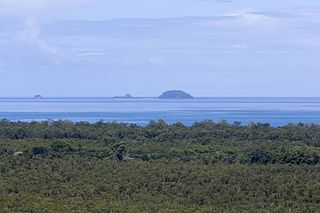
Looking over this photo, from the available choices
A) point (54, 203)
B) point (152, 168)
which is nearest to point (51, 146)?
point (152, 168)

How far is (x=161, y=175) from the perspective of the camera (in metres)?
42.5

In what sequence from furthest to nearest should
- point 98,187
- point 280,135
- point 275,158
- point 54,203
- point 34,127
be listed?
point 34,127
point 280,135
point 275,158
point 98,187
point 54,203

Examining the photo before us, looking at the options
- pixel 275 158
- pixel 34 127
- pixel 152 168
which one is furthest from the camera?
pixel 34 127

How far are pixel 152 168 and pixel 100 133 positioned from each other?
2211 cm

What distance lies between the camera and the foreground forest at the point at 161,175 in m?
35.4

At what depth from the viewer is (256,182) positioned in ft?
131

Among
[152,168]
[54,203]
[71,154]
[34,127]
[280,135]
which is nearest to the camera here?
[54,203]

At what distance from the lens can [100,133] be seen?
66.4 metres

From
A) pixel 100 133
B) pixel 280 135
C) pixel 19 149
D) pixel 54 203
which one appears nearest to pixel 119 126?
pixel 100 133

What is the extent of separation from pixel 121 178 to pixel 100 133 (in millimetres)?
24866

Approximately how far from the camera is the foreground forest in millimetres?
35406

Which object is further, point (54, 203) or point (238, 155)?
point (238, 155)

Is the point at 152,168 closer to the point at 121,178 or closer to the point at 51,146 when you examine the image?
the point at 121,178

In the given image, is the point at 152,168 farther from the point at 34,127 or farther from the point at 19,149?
the point at 34,127
